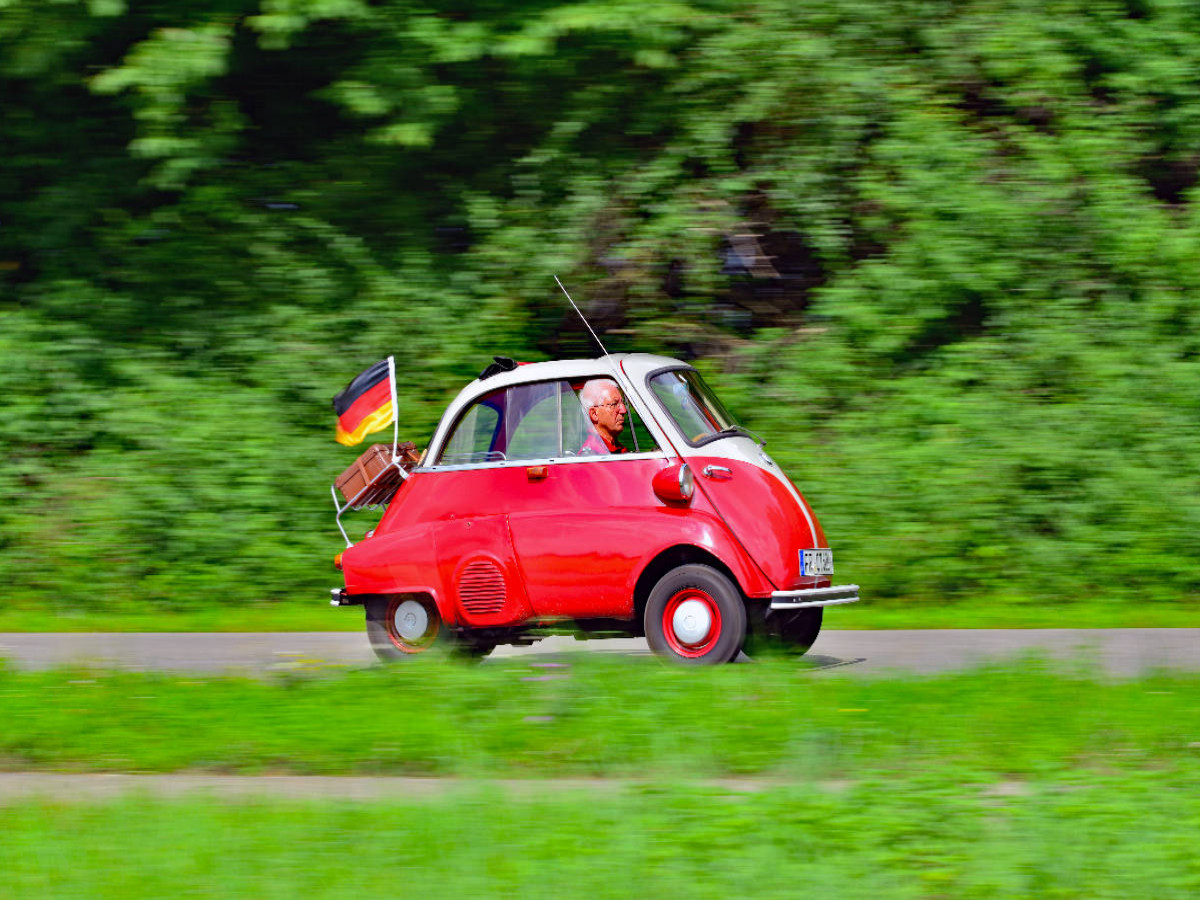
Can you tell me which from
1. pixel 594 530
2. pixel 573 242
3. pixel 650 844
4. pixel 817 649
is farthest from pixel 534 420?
pixel 573 242

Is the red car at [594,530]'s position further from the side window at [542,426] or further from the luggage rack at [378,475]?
the luggage rack at [378,475]

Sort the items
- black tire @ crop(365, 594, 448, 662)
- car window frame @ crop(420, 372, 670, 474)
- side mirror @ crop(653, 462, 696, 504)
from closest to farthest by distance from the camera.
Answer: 1. side mirror @ crop(653, 462, 696, 504)
2. car window frame @ crop(420, 372, 670, 474)
3. black tire @ crop(365, 594, 448, 662)

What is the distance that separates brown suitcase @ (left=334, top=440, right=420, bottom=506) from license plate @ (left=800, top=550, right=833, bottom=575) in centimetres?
241

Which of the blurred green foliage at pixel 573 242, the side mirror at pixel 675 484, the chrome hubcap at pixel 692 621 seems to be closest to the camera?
the side mirror at pixel 675 484

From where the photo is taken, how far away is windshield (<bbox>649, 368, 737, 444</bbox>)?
865 centimetres

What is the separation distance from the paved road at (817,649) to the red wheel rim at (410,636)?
0.24 m

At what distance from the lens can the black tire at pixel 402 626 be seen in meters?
8.79

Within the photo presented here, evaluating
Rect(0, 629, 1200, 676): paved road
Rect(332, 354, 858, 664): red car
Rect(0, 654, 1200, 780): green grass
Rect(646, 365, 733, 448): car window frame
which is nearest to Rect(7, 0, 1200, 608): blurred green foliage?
Rect(0, 629, 1200, 676): paved road

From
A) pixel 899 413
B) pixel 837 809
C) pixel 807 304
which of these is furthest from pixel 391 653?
pixel 807 304

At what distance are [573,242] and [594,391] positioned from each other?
5.28 meters

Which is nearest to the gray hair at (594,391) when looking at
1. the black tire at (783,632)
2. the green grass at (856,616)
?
the black tire at (783,632)

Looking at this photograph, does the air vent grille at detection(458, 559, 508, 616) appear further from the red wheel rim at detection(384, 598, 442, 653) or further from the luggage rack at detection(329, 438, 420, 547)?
the luggage rack at detection(329, 438, 420, 547)

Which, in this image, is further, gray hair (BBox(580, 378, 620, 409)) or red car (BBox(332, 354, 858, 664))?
gray hair (BBox(580, 378, 620, 409))

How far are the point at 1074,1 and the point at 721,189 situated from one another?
3.47m
